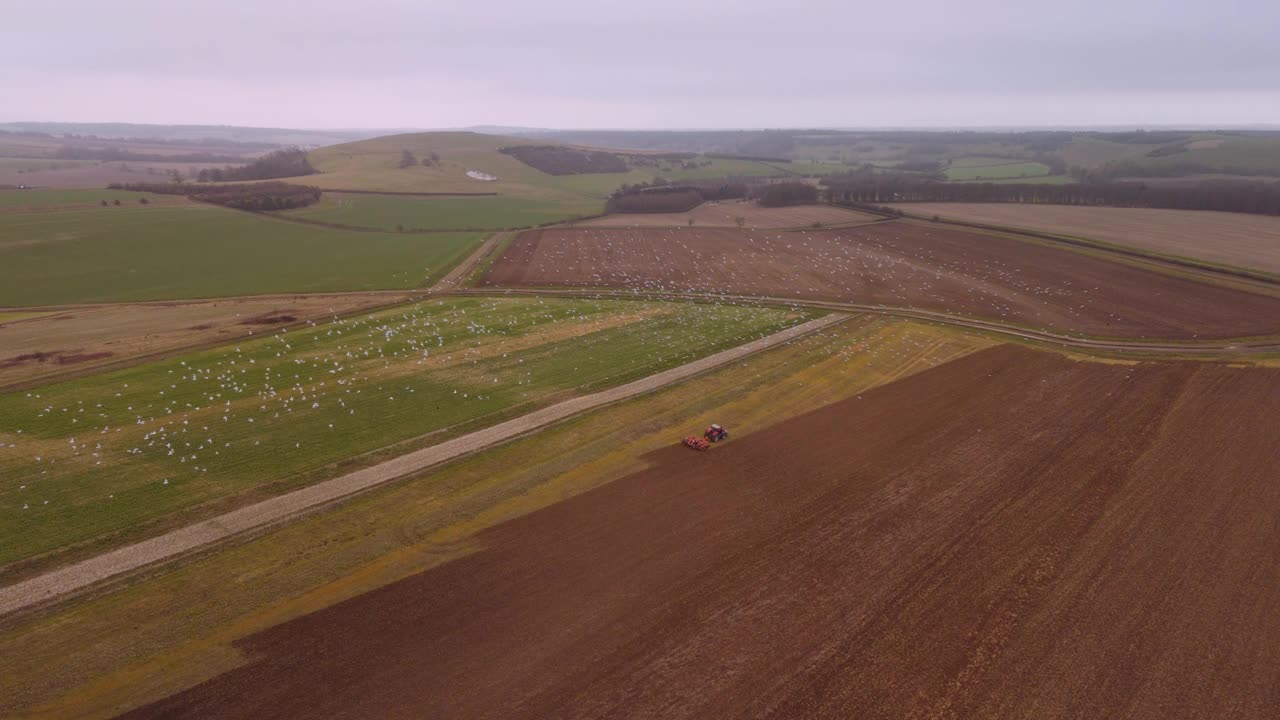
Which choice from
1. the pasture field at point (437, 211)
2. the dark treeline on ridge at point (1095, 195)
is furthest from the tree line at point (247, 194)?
→ the dark treeline on ridge at point (1095, 195)

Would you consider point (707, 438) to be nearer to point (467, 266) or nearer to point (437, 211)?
point (467, 266)

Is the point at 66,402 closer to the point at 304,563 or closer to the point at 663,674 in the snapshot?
the point at 304,563

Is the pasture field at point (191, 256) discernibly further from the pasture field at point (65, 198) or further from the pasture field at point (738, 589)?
the pasture field at point (738, 589)

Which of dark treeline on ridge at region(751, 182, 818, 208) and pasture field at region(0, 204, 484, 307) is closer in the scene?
pasture field at region(0, 204, 484, 307)

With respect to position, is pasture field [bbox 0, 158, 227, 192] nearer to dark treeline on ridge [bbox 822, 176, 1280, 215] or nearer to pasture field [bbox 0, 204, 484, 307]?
pasture field [bbox 0, 204, 484, 307]

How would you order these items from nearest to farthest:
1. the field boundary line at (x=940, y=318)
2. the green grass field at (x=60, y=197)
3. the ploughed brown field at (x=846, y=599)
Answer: the ploughed brown field at (x=846, y=599), the field boundary line at (x=940, y=318), the green grass field at (x=60, y=197)

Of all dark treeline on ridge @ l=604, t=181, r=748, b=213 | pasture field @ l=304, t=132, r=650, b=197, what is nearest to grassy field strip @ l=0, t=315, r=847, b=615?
dark treeline on ridge @ l=604, t=181, r=748, b=213
